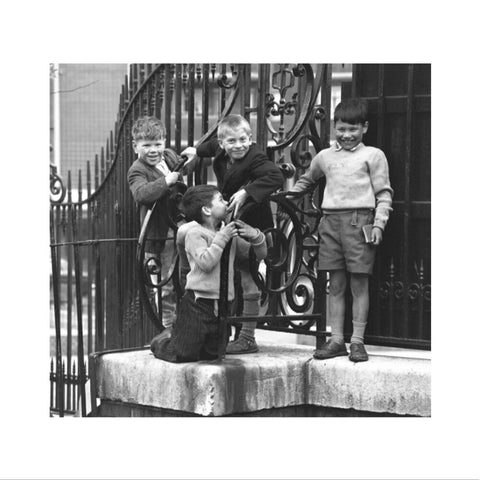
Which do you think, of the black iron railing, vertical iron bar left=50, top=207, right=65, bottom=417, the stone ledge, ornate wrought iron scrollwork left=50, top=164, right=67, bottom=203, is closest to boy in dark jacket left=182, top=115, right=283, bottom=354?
the black iron railing

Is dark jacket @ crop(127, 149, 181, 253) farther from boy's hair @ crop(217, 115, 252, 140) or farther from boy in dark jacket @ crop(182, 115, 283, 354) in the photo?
boy's hair @ crop(217, 115, 252, 140)

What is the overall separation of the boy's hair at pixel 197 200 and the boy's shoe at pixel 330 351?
3.64 feet

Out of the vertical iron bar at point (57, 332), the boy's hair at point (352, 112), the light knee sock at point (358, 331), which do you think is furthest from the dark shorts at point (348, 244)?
the vertical iron bar at point (57, 332)

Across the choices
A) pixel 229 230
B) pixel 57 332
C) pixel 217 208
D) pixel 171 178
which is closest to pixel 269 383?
pixel 229 230

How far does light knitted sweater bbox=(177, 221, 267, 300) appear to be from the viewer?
594cm

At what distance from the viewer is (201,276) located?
6059mm

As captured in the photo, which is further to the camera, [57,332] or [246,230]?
[57,332]

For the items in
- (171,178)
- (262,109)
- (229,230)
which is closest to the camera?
(229,230)

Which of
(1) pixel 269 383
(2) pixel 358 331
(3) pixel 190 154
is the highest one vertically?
(3) pixel 190 154

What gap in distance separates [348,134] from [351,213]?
0.48 m

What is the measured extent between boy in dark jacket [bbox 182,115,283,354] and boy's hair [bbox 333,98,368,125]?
510mm

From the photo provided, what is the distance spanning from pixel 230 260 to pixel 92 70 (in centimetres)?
A: 1976

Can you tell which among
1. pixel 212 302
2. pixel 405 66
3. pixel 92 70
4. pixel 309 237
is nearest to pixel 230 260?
pixel 212 302

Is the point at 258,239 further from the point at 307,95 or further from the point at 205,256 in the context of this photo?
the point at 307,95
